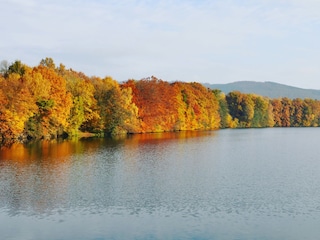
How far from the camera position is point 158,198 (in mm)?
24422

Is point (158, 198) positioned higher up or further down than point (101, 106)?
further down

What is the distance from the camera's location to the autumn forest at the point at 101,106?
196 ft

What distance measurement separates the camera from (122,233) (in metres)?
18.1

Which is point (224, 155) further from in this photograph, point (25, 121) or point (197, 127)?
point (197, 127)

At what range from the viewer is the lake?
60.8 ft

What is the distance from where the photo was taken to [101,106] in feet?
266

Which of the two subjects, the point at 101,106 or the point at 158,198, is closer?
the point at 158,198

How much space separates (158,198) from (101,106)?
58218mm

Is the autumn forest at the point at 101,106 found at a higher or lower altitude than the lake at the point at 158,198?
higher

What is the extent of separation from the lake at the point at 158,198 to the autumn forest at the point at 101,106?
20136 millimetres

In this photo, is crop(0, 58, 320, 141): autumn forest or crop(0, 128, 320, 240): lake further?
crop(0, 58, 320, 141): autumn forest

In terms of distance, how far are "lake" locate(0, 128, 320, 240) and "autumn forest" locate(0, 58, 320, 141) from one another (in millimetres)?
20136

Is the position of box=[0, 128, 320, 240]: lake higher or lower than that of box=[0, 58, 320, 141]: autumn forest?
lower

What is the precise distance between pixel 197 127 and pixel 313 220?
97.7 metres
